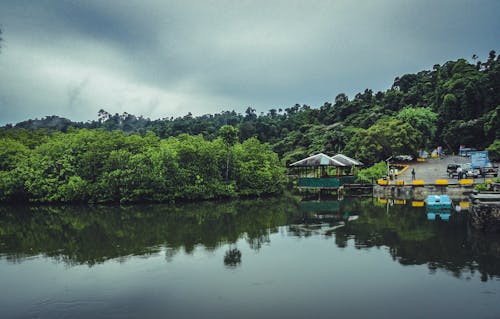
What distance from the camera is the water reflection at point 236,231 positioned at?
12109mm

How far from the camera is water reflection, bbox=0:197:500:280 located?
12.1 m

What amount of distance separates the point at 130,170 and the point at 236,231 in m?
13.2

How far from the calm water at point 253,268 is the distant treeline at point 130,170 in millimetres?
7360

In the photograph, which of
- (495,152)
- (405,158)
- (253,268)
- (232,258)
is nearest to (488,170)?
(495,152)

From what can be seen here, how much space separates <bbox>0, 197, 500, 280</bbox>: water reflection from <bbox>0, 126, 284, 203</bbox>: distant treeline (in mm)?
2355

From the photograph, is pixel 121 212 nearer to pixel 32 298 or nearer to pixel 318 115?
pixel 32 298

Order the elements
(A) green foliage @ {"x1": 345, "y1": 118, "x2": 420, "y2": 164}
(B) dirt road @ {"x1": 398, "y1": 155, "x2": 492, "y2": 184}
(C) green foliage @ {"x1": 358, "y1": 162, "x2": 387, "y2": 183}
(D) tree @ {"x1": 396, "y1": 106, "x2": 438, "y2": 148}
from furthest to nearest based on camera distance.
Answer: (D) tree @ {"x1": 396, "y1": 106, "x2": 438, "y2": 148} < (A) green foliage @ {"x1": 345, "y1": 118, "x2": 420, "y2": 164} < (C) green foliage @ {"x1": 358, "y1": 162, "x2": 387, "y2": 183} < (B) dirt road @ {"x1": 398, "y1": 155, "x2": 492, "y2": 184}

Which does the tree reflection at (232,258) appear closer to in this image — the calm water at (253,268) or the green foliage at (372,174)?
the calm water at (253,268)

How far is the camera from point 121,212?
22.8m

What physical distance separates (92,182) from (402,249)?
23680mm

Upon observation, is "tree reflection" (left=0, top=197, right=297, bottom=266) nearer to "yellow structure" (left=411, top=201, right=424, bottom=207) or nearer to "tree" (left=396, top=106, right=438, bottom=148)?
"yellow structure" (left=411, top=201, right=424, bottom=207)

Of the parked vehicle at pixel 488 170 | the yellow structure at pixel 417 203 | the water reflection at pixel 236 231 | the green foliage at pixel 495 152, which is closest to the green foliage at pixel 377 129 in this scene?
the green foliage at pixel 495 152

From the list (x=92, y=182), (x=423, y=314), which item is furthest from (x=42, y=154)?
(x=423, y=314)

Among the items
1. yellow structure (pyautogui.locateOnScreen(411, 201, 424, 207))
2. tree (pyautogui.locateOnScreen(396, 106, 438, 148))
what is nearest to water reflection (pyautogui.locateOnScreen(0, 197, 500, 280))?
yellow structure (pyautogui.locateOnScreen(411, 201, 424, 207))
